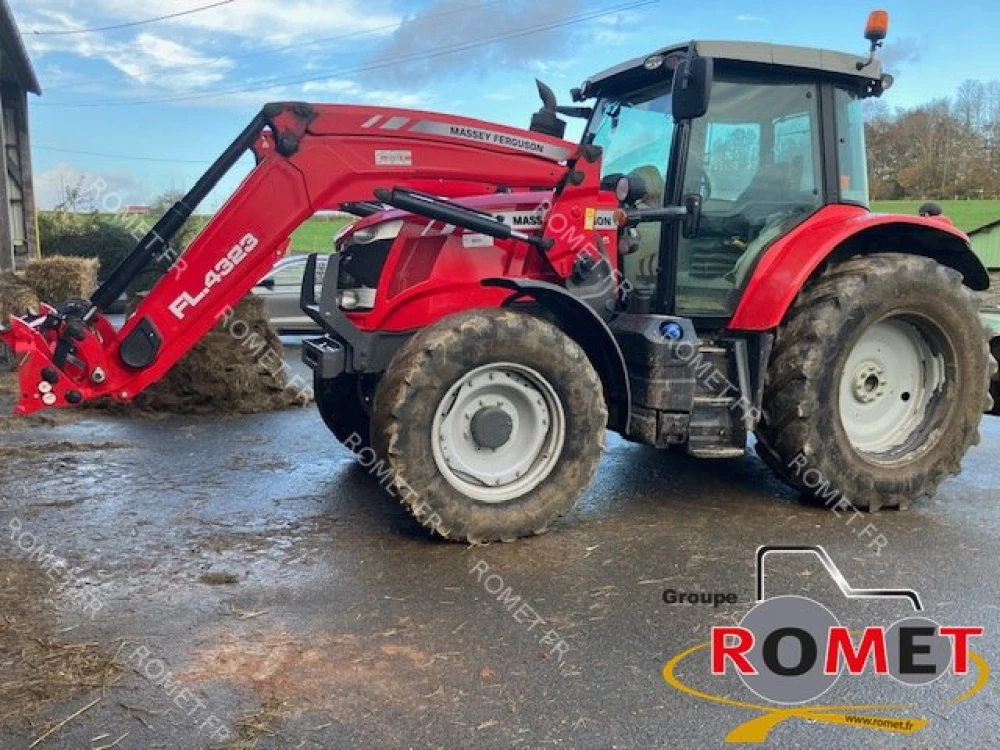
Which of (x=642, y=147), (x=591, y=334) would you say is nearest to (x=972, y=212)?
(x=642, y=147)

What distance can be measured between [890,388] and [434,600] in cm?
332

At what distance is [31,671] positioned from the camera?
3.09 metres

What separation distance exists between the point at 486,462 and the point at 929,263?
287 centimetres

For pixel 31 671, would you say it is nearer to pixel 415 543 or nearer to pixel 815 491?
pixel 415 543

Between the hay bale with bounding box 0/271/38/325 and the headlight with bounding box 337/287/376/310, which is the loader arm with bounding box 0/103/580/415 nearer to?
the headlight with bounding box 337/287/376/310

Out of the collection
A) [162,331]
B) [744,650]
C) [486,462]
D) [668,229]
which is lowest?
[744,650]

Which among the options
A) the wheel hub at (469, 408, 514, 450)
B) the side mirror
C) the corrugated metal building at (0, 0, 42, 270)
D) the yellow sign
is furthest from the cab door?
the corrugated metal building at (0, 0, 42, 270)

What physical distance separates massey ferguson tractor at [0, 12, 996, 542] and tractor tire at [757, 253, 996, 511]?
0.01 meters

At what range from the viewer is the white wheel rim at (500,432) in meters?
4.48

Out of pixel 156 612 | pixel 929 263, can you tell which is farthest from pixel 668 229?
pixel 156 612

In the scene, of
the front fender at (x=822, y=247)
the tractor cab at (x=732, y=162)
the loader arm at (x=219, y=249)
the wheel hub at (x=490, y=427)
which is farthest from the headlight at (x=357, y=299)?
the front fender at (x=822, y=247)

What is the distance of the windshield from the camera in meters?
5.18

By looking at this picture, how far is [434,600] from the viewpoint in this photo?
3795mm

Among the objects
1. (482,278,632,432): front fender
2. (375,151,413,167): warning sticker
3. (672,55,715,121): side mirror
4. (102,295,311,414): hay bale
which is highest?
(672,55,715,121): side mirror
